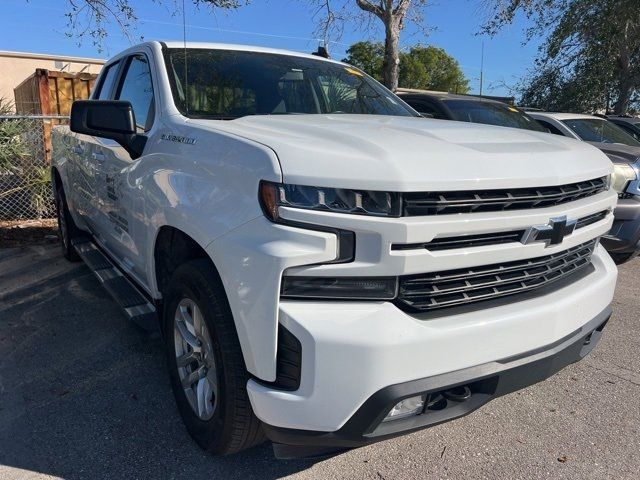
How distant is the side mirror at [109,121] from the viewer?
9.25 ft

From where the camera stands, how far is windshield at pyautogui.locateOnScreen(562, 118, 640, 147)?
24.2 ft

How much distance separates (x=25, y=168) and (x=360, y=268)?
729 centimetres

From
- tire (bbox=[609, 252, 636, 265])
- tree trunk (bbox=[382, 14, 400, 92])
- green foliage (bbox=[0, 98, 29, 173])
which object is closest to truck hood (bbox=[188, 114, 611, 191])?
tire (bbox=[609, 252, 636, 265])

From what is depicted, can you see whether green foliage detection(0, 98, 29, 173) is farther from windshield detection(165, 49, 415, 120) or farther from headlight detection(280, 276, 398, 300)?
headlight detection(280, 276, 398, 300)

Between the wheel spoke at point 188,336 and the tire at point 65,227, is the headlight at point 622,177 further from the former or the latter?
the tire at point 65,227

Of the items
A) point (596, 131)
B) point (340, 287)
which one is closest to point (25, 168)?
point (340, 287)

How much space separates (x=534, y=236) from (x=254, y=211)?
1.12 meters

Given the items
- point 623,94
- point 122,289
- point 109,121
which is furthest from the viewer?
point 623,94

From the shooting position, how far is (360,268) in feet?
6.07

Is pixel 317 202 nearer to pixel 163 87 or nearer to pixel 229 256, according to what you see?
pixel 229 256

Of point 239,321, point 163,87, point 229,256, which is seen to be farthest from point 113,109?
point 239,321

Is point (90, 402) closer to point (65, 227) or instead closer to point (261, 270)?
point (261, 270)

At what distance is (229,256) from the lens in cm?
201

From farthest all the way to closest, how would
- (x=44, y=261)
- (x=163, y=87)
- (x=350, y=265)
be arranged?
(x=44, y=261) → (x=163, y=87) → (x=350, y=265)
